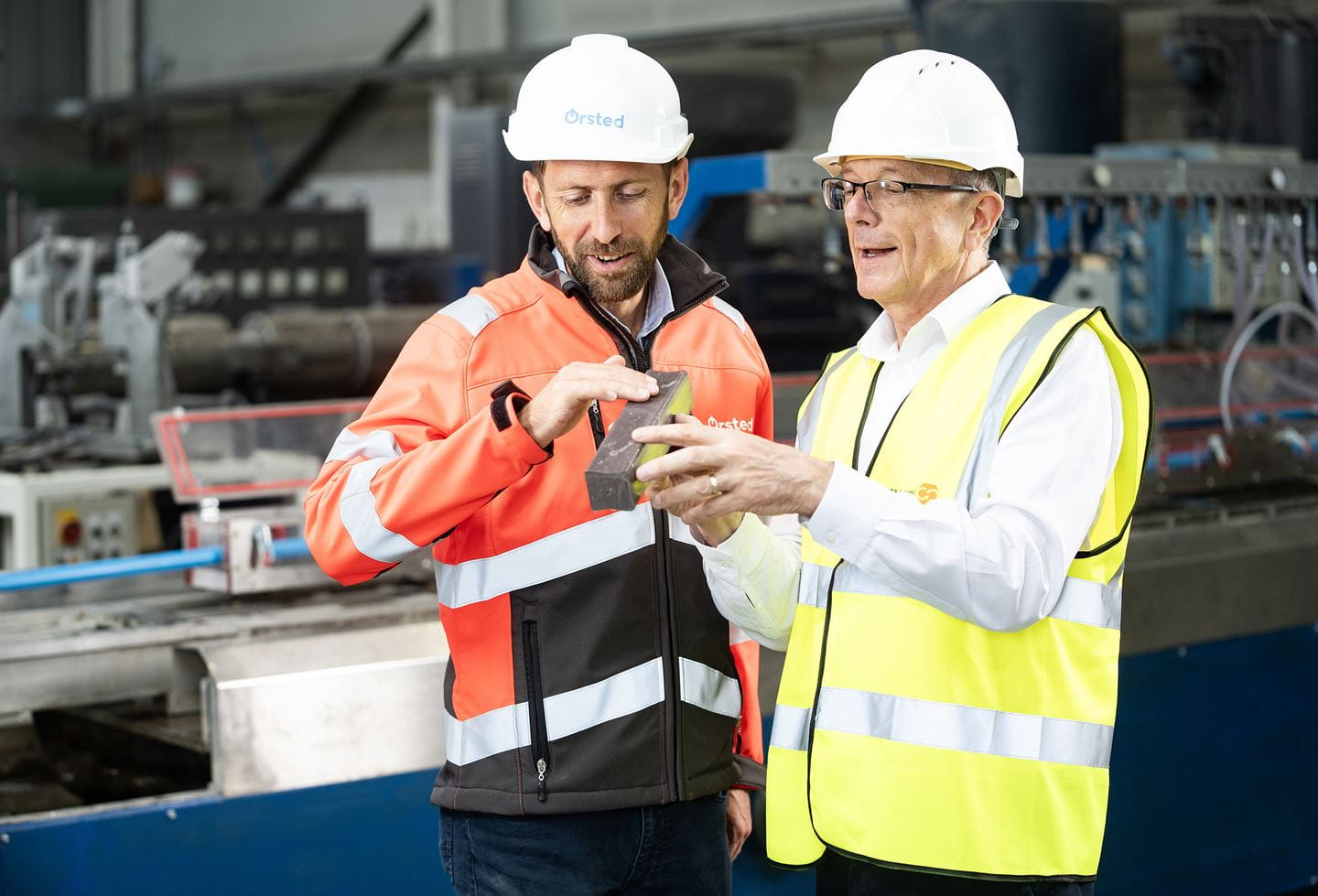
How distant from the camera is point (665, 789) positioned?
1673 mm

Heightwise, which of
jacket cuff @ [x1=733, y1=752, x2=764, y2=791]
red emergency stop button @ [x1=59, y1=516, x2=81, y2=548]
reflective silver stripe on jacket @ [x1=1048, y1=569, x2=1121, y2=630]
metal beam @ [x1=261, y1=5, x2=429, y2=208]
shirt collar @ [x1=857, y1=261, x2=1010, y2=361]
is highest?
metal beam @ [x1=261, y1=5, x2=429, y2=208]

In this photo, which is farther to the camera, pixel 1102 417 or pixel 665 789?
pixel 665 789

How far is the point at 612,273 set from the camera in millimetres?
1714

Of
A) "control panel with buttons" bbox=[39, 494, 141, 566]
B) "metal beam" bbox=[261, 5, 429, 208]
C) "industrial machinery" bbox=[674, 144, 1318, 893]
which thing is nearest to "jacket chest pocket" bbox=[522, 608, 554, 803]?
"industrial machinery" bbox=[674, 144, 1318, 893]

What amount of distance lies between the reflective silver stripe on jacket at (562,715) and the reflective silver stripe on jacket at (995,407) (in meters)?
0.43

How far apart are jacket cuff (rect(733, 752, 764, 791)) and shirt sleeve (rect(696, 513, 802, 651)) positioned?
7.9 inches

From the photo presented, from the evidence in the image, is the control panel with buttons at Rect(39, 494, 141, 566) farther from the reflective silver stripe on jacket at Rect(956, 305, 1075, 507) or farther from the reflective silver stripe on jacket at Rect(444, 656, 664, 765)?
the reflective silver stripe on jacket at Rect(956, 305, 1075, 507)

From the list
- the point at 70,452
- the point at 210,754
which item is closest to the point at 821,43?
the point at 70,452

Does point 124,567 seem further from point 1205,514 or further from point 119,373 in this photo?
point 119,373

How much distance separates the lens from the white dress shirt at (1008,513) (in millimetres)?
1390

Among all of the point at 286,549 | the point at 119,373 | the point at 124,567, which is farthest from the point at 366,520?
the point at 119,373

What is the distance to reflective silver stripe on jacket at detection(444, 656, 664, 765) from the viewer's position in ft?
5.45

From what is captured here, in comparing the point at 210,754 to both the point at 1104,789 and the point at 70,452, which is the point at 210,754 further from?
the point at 70,452

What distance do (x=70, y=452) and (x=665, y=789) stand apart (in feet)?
12.2
